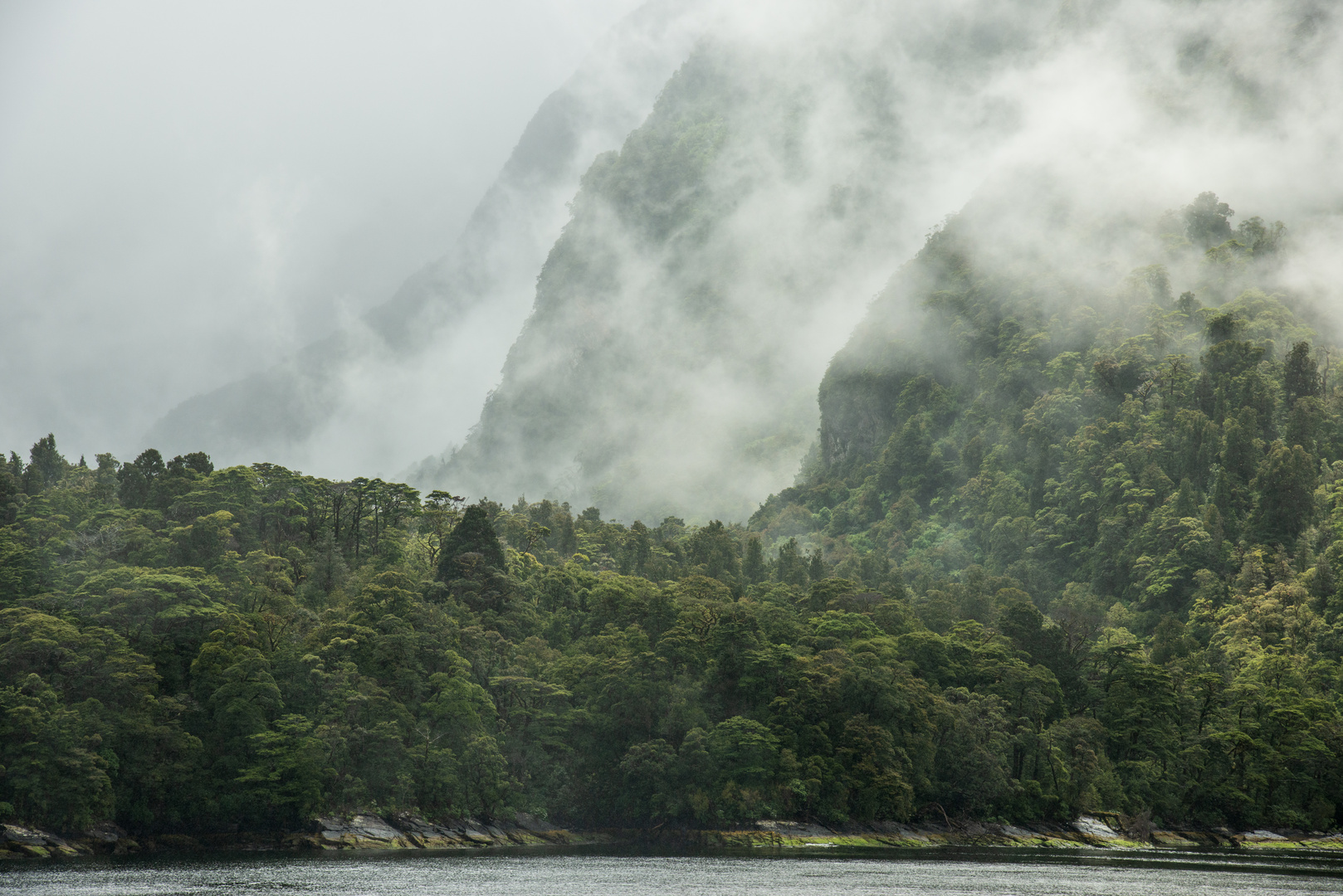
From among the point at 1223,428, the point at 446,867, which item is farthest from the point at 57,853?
the point at 1223,428

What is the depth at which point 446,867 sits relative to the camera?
254 feet

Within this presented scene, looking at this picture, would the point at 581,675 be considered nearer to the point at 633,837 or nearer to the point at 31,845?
the point at 633,837

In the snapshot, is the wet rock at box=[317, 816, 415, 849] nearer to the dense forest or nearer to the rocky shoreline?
the rocky shoreline

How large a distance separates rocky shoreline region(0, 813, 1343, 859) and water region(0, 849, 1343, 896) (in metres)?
4.84

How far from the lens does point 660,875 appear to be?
2940 inches

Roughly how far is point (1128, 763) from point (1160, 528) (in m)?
63.6

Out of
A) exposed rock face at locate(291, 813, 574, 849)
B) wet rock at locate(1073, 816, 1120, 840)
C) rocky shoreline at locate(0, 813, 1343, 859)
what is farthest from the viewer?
wet rock at locate(1073, 816, 1120, 840)

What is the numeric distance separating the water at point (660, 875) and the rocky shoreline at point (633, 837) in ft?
15.9

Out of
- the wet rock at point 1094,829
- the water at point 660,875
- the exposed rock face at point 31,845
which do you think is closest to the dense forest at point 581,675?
the exposed rock face at point 31,845

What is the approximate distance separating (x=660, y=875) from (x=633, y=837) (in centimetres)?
3139

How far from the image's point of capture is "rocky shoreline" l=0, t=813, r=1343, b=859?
81.9m

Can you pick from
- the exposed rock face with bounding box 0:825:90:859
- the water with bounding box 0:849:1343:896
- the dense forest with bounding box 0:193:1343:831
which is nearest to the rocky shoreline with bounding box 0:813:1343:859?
the exposed rock face with bounding box 0:825:90:859

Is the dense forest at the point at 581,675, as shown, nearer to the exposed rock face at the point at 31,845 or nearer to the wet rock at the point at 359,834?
the exposed rock face at the point at 31,845

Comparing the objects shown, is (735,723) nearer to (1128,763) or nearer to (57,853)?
(1128,763)
